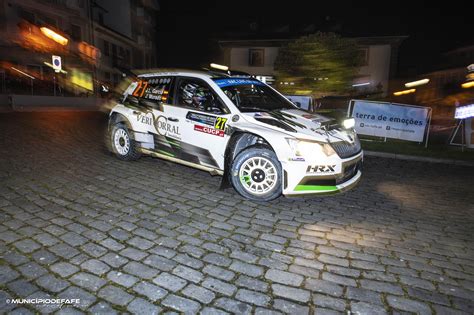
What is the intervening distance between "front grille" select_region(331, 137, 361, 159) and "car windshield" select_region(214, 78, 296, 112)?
126 centimetres

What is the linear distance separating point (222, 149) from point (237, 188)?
641 millimetres

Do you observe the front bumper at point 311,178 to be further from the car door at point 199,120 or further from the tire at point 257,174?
the car door at point 199,120

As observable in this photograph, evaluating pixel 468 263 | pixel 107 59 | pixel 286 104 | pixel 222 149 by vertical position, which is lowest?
pixel 468 263

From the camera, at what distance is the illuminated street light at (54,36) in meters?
23.3

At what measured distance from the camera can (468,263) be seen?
326cm

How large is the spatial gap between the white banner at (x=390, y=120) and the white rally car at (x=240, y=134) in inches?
234

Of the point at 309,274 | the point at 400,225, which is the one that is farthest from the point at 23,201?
the point at 400,225

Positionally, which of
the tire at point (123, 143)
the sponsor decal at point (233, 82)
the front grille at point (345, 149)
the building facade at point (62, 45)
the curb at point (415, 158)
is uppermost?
the building facade at point (62, 45)

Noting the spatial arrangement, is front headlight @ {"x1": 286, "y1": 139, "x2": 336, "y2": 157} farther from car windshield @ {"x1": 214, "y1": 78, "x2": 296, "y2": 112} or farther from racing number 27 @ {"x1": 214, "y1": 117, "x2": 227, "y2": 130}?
racing number 27 @ {"x1": 214, "y1": 117, "x2": 227, "y2": 130}

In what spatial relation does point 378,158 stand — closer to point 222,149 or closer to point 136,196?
point 222,149

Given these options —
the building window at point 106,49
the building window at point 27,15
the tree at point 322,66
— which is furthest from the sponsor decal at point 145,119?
the building window at point 106,49

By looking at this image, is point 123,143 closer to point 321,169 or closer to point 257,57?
point 321,169

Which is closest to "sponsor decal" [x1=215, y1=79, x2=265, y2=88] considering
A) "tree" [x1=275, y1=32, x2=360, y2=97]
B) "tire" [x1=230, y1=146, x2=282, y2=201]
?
"tire" [x1=230, y1=146, x2=282, y2=201]

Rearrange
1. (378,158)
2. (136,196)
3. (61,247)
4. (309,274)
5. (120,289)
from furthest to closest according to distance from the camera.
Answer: (378,158)
(136,196)
(61,247)
(309,274)
(120,289)
